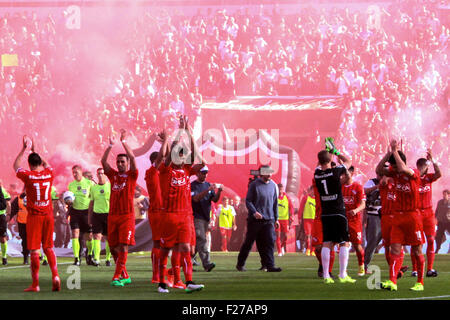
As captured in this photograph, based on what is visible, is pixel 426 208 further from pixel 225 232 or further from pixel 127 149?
pixel 225 232

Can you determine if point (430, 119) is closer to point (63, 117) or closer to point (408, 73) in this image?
point (408, 73)

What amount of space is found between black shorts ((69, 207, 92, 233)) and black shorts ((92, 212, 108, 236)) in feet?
1.21

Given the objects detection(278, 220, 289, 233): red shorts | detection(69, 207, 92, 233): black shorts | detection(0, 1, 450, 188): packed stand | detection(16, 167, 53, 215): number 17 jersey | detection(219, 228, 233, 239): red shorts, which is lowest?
detection(219, 228, 233, 239): red shorts

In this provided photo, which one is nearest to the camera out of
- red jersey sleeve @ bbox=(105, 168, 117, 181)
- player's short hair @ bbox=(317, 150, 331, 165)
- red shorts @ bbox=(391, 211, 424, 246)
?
red shorts @ bbox=(391, 211, 424, 246)

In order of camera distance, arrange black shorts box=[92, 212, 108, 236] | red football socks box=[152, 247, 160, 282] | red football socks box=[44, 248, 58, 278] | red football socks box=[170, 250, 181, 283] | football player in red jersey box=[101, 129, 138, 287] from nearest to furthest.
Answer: red football socks box=[170, 250, 181, 283] < red football socks box=[44, 248, 58, 278] < red football socks box=[152, 247, 160, 282] < football player in red jersey box=[101, 129, 138, 287] < black shorts box=[92, 212, 108, 236]

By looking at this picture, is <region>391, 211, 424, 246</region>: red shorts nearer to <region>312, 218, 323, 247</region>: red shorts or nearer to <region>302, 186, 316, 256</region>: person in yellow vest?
<region>312, 218, 323, 247</region>: red shorts

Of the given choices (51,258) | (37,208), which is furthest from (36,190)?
(51,258)

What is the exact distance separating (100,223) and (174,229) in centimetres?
701

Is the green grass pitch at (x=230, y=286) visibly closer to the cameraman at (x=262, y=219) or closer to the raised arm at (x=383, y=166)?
the cameraman at (x=262, y=219)

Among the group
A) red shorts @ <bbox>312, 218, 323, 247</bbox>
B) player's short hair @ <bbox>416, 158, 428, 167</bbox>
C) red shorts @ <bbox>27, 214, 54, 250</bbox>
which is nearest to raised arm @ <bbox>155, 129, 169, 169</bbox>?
red shorts @ <bbox>27, 214, 54, 250</bbox>

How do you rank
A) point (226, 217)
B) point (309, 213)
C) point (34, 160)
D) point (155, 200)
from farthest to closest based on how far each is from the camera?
1. point (226, 217)
2. point (309, 213)
3. point (155, 200)
4. point (34, 160)

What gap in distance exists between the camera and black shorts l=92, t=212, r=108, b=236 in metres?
18.2

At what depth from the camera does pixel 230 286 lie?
13.3 meters

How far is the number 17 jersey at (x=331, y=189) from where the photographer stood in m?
13.3
